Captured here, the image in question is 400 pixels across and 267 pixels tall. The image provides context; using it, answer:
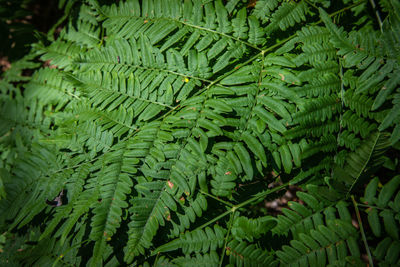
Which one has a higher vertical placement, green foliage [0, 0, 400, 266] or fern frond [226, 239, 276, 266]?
green foliage [0, 0, 400, 266]

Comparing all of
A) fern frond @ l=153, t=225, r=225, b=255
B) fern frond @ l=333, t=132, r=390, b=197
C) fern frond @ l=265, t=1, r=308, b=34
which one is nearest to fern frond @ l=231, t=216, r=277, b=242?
fern frond @ l=153, t=225, r=225, b=255

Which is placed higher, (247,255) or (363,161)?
(363,161)

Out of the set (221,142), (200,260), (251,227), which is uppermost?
(221,142)

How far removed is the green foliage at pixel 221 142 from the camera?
141 centimetres

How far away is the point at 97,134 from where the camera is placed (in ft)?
5.49

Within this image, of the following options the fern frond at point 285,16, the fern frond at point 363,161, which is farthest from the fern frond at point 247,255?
the fern frond at point 285,16

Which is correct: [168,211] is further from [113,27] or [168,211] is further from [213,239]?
[113,27]

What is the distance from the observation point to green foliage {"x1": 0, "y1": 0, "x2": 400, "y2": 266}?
1.41m

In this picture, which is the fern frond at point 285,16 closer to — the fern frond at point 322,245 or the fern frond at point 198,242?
the fern frond at point 322,245

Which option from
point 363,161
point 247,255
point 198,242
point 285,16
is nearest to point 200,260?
point 198,242

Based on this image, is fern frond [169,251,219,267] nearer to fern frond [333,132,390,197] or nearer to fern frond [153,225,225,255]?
fern frond [153,225,225,255]

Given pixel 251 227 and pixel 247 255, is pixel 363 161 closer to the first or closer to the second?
pixel 251 227

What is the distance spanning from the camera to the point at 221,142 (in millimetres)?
1478

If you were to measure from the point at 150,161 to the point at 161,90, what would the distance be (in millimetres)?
526
